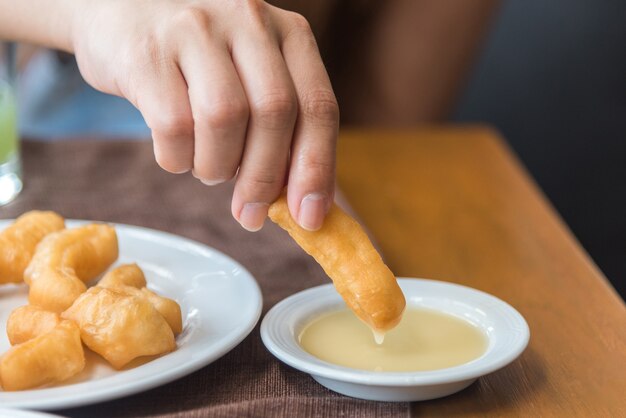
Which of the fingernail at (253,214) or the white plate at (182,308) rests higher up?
the fingernail at (253,214)

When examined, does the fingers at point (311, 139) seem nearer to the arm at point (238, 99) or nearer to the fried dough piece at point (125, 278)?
the arm at point (238, 99)

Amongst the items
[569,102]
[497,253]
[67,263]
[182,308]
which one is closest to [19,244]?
[67,263]

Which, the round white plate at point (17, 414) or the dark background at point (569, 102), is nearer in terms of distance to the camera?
the round white plate at point (17, 414)

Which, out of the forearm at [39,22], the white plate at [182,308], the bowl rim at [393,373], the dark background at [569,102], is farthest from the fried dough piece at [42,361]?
the dark background at [569,102]

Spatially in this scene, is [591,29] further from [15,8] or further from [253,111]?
[253,111]

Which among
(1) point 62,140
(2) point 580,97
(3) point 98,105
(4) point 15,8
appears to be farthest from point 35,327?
(2) point 580,97

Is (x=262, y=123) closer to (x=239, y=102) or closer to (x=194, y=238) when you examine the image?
(x=239, y=102)
